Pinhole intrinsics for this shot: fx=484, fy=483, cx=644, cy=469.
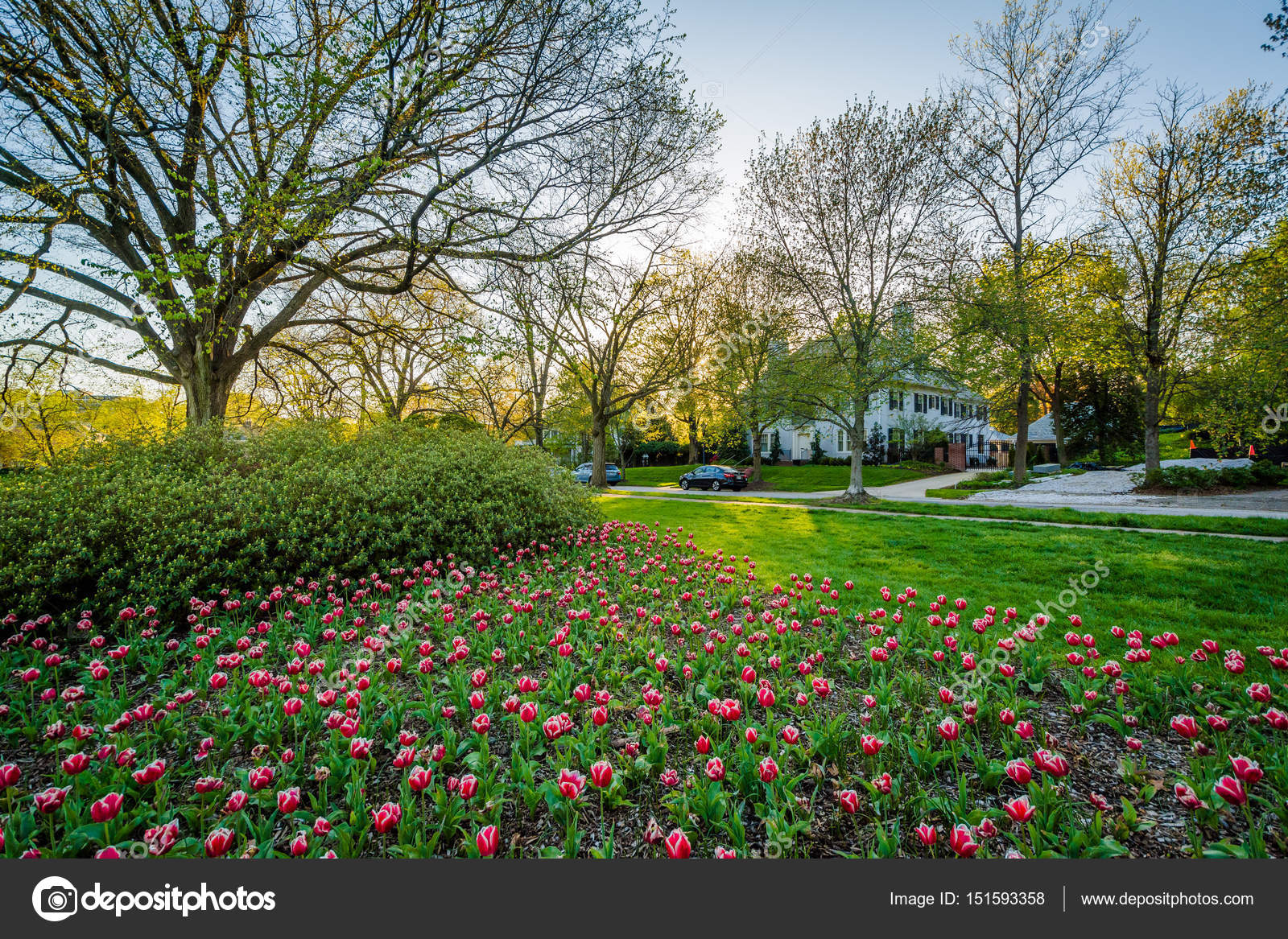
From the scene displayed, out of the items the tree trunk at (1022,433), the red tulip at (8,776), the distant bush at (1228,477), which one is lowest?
the red tulip at (8,776)

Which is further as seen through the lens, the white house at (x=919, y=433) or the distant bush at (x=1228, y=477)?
the white house at (x=919, y=433)

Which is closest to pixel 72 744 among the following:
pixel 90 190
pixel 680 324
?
pixel 90 190

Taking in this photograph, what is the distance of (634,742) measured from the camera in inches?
99.5

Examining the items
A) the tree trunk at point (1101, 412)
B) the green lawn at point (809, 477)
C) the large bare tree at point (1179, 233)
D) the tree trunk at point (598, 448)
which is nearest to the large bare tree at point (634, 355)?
the tree trunk at point (598, 448)

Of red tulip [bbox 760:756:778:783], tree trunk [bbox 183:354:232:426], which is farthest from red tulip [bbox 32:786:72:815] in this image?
tree trunk [bbox 183:354:232:426]

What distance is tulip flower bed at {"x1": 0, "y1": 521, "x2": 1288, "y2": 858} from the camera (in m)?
2.01

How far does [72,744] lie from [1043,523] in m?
13.8

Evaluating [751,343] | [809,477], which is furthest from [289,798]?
[809,477]

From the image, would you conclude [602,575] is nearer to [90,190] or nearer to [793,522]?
[793,522]

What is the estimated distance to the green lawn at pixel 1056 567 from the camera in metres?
4.57

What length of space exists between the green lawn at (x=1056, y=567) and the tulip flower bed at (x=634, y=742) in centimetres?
69

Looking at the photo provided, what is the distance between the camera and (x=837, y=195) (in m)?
15.5

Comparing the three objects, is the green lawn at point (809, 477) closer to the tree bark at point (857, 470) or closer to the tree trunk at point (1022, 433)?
the tree trunk at point (1022, 433)

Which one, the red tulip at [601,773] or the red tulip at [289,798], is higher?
the red tulip at [601,773]
